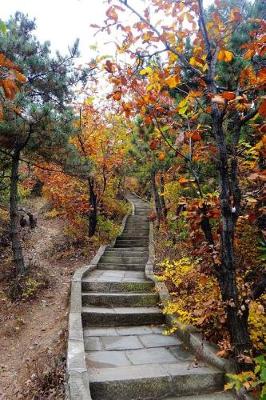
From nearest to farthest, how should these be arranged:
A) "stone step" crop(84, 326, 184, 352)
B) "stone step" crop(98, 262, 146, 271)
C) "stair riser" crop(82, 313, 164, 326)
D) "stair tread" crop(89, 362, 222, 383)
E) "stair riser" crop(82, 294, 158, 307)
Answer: "stair tread" crop(89, 362, 222, 383)
"stone step" crop(84, 326, 184, 352)
"stair riser" crop(82, 313, 164, 326)
"stair riser" crop(82, 294, 158, 307)
"stone step" crop(98, 262, 146, 271)

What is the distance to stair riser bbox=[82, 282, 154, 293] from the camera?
8.13 meters

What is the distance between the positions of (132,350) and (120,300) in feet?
6.51

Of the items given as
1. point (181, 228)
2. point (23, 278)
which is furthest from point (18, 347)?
point (181, 228)

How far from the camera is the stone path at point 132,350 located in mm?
4445

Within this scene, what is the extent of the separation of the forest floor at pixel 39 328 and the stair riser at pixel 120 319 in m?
0.58

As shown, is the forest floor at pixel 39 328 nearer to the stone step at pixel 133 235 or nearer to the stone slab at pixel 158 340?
the stone slab at pixel 158 340

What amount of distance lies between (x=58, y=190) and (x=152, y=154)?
4.04 meters

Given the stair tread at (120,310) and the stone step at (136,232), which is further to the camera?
the stone step at (136,232)

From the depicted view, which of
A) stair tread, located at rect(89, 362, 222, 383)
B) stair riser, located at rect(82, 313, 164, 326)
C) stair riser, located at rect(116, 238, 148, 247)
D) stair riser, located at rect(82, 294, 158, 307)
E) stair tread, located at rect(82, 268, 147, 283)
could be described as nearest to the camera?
stair tread, located at rect(89, 362, 222, 383)

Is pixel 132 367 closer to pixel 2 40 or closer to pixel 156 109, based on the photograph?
pixel 156 109

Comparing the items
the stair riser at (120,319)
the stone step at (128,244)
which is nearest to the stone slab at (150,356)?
the stair riser at (120,319)

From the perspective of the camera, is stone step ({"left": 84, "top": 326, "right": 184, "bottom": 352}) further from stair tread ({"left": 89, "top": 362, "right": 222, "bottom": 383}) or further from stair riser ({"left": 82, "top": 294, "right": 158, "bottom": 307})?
stair riser ({"left": 82, "top": 294, "right": 158, "bottom": 307})

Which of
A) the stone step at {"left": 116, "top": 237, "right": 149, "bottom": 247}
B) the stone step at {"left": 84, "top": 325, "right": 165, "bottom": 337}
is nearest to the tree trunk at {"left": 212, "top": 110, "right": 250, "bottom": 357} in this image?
the stone step at {"left": 84, "top": 325, "right": 165, "bottom": 337}

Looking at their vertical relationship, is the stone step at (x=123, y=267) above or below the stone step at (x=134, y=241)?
below
